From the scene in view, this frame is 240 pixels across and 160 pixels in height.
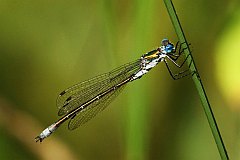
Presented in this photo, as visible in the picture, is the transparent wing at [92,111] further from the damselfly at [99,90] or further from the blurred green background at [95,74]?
the blurred green background at [95,74]

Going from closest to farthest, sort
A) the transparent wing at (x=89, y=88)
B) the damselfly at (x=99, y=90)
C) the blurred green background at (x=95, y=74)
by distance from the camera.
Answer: the damselfly at (x=99, y=90), the transparent wing at (x=89, y=88), the blurred green background at (x=95, y=74)

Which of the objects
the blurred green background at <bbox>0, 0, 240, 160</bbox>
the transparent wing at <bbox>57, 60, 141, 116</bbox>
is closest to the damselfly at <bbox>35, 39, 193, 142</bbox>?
the transparent wing at <bbox>57, 60, 141, 116</bbox>

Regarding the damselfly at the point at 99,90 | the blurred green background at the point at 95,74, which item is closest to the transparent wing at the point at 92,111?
Result: the damselfly at the point at 99,90

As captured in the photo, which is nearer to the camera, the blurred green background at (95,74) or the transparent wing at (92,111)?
the transparent wing at (92,111)

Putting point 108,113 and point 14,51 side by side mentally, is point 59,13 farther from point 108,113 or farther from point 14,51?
point 108,113

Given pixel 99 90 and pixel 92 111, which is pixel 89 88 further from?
pixel 92 111

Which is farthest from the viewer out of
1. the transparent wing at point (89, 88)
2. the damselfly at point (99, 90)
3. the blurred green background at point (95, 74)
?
the blurred green background at point (95, 74)

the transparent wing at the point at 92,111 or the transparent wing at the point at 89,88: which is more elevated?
the transparent wing at the point at 89,88

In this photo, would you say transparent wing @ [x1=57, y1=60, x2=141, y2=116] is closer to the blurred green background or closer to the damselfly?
the damselfly
